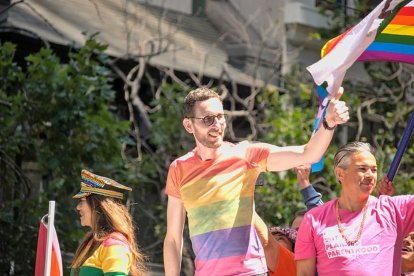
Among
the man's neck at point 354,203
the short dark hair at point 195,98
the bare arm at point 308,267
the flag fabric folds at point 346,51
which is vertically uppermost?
the flag fabric folds at point 346,51

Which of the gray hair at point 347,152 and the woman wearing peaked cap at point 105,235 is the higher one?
the gray hair at point 347,152

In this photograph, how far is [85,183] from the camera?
6.66 m

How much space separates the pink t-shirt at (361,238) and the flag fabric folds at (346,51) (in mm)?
745

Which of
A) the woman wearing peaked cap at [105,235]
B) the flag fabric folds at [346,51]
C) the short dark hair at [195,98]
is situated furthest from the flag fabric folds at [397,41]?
the woman wearing peaked cap at [105,235]

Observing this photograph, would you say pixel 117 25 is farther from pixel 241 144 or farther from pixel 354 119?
pixel 241 144

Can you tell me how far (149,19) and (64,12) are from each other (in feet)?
3.98

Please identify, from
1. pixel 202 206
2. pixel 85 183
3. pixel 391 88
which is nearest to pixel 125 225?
pixel 85 183

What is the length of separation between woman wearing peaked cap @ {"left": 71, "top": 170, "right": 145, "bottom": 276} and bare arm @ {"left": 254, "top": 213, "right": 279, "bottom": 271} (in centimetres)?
75

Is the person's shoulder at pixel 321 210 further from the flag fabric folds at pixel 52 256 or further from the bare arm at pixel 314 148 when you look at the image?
the flag fabric folds at pixel 52 256

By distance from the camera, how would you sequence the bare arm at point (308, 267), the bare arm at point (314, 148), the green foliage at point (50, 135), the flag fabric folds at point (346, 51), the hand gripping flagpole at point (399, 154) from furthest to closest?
1. the green foliage at point (50, 135)
2. the hand gripping flagpole at point (399, 154)
3. the bare arm at point (308, 267)
4. the flag fabric folds at point (346, 51)
5. the bare arm at point (314, 148)

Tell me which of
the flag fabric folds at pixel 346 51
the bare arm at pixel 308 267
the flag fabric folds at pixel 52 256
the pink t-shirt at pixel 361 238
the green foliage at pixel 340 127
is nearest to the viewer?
the flag fabric folds at pixel 346 51

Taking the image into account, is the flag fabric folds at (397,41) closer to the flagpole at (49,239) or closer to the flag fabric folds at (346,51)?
the flag fabric folds at (346,51)

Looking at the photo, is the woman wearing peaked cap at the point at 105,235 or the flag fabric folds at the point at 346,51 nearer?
the flag fabric folds at the point at 346,51

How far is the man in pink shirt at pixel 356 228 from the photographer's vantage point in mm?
5801
